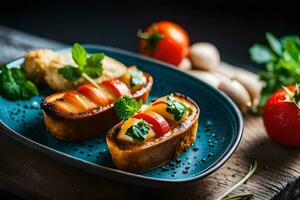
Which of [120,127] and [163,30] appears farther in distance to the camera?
[163,30]

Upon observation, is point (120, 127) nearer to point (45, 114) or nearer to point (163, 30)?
point (45, 114)

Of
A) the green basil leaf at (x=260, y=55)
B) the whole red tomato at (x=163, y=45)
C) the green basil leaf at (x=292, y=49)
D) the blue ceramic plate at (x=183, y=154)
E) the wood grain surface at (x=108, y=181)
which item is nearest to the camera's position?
the blue ceramic plate at (x=183, y=154)

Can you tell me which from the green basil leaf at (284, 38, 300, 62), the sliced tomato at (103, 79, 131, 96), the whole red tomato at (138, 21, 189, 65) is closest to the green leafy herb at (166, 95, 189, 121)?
the sliced tomato at (103, 79, 131, 96)

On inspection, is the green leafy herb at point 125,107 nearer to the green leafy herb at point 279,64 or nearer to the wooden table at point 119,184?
the wooden table at point 119,184

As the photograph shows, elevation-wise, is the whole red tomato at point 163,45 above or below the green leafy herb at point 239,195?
above

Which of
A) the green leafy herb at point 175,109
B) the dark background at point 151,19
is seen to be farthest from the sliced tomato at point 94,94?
the dark background at point 151,19

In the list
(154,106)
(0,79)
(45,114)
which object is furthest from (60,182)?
(0,79)

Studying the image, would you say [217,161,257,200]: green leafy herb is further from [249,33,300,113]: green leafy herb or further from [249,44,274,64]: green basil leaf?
[249,44,274,64]: green basil leaf
